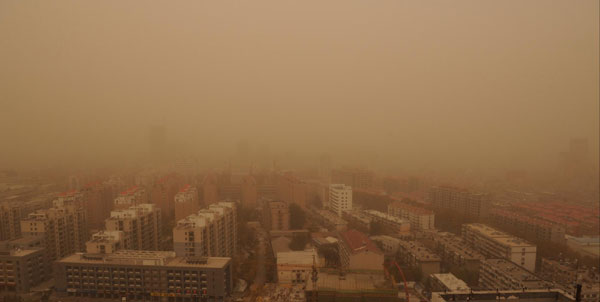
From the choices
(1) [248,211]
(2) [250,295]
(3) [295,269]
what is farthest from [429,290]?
(1) [248,211]

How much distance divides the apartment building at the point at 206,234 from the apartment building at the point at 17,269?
2.20 metres

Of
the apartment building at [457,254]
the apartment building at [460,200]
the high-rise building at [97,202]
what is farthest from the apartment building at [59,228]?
the apartment building at [460,200]

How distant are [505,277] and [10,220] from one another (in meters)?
8.87

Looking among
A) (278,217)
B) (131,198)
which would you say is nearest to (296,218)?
(278,217)

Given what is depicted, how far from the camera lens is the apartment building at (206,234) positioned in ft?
17.9

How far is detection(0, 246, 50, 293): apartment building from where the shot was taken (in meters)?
5.20

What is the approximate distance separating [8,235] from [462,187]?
12.0 meters

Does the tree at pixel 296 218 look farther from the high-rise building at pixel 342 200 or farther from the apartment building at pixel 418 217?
the apartment building at pixel 418 217

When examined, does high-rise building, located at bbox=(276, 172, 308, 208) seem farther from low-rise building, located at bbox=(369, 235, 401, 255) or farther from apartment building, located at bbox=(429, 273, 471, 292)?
apartment building, located at bbox=(429, 273, 471, 292)

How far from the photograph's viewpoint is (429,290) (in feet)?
18.4

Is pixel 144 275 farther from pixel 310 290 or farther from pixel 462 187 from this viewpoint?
pixel 462 187

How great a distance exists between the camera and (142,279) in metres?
5.00

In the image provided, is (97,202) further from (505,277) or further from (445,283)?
(505,277)

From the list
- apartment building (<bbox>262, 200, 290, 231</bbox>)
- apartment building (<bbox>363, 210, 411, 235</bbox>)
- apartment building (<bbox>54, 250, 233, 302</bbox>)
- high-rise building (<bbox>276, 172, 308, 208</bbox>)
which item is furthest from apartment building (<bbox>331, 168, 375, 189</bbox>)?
apartment building (<bbox>54, 250, 233, 302</bbox>)
